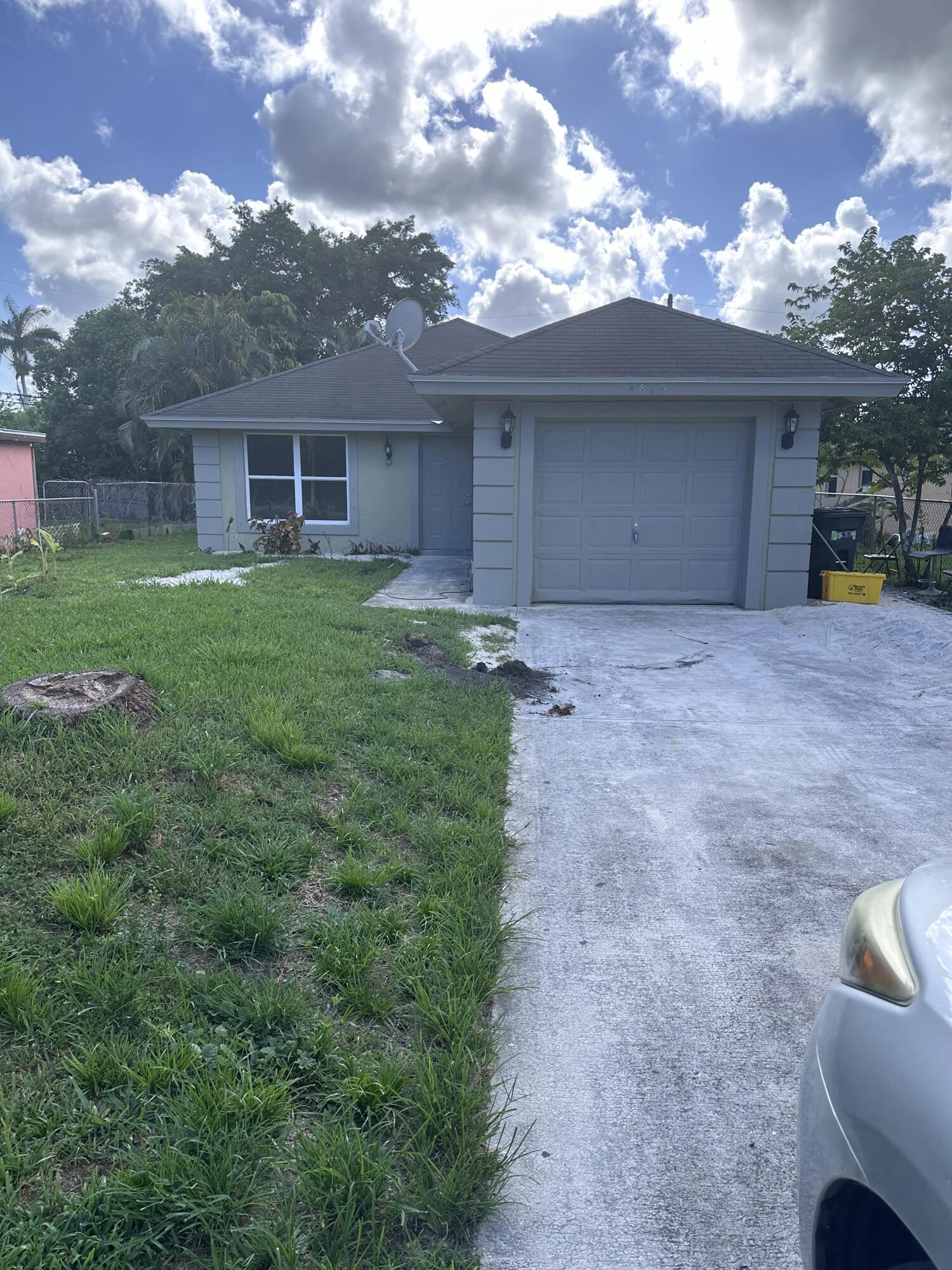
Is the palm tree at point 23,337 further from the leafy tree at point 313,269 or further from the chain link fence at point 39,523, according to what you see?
the chain link fence at point 39,523

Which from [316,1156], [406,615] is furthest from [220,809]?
[406,615]

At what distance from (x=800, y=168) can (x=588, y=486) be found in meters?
8.46

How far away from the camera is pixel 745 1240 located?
1888 millimetres

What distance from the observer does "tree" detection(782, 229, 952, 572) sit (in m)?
12.4

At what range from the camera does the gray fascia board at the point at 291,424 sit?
580 inches

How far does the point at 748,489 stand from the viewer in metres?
10.2

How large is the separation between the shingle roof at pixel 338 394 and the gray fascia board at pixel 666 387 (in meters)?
5.57

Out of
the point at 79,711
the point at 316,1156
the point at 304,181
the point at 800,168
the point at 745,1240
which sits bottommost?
the point at 745,1240

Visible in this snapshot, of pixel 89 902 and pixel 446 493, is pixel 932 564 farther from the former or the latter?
pixel 89 902

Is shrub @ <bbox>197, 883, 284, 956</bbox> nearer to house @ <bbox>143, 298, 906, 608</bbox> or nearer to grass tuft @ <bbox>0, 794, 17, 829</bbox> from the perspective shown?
grass tuft @ <bbox>0, 794, 17, 829</bbox>

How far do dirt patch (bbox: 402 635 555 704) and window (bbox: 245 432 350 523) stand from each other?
9021 mm

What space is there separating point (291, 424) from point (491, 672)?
32.0 feet

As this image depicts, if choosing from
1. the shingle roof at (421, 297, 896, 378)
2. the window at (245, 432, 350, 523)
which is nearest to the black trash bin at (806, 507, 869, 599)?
the shingle roof at (421, 297, 896, 378)

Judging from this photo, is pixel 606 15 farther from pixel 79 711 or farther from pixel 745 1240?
pixel 745 1240
